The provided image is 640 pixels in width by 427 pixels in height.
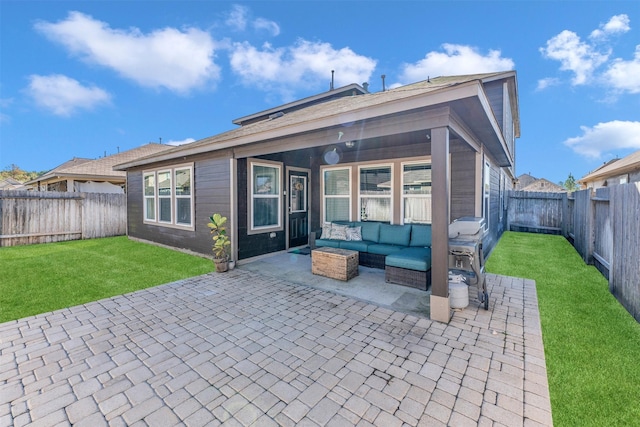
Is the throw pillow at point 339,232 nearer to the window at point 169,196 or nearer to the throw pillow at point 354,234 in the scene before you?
the throw pillow at point 354,234

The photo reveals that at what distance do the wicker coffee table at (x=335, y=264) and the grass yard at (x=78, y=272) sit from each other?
2.45 meters

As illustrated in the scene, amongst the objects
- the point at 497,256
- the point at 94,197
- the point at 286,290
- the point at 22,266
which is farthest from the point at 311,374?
the point at 94,197

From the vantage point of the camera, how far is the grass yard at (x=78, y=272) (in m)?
4.01

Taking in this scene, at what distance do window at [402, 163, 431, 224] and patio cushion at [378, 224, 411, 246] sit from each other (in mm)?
512

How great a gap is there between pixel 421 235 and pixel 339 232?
5.90 feet

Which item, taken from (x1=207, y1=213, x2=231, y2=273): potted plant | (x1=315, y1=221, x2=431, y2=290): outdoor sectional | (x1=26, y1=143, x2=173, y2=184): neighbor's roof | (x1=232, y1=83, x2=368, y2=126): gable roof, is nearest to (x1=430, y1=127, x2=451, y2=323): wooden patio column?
(x1=315, y1=221, x2=431, y2=290): outdoor sectional

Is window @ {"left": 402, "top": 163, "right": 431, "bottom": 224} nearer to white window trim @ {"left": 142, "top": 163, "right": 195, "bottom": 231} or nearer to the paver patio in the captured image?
the paver patio

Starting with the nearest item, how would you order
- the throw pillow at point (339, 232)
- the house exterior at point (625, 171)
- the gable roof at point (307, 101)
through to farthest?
the throw pillow at point (339, 232) → the house exterior at point (625, 171) → the gable roof at point (307, 101)

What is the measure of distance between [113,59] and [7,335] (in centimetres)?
1116

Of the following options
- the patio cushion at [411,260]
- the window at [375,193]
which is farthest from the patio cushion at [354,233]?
the patio cushion at [411,260]

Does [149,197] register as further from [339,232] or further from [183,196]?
[339,232]

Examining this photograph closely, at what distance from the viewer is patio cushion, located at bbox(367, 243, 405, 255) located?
17.4 ft

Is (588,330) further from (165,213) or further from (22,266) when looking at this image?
(22,266)

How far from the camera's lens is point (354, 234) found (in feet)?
20.0
